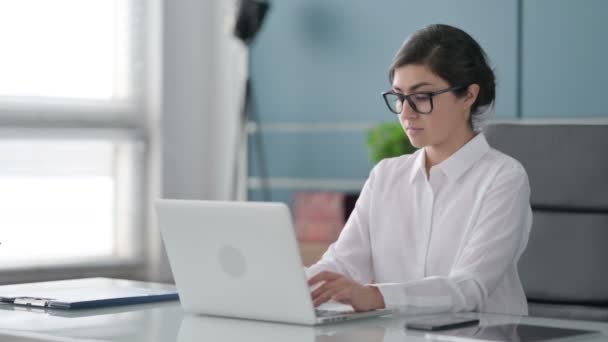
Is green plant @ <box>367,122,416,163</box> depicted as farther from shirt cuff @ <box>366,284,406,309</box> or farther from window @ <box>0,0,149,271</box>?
shirt cuff @ <box>366,284,406,309</box>

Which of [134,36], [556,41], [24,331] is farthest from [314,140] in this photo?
[24,331]

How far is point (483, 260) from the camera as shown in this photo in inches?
85.5

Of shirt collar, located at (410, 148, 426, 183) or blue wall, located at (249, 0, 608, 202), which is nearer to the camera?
shirt collar, located at (410, 148, 426, 183)

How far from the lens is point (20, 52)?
4836 millimetres

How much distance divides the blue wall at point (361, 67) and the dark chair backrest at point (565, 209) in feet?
5.09

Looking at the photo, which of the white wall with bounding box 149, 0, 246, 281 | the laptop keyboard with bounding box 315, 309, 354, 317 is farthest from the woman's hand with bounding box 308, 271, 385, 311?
the white wall with bounding box 149, 0, 246, 281

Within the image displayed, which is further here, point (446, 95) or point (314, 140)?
point (314, 140)

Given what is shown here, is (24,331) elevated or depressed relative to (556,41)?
depressed

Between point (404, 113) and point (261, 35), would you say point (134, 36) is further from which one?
point (404, 113)

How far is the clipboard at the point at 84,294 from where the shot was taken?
6.82 ft

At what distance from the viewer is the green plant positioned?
4.13 metres

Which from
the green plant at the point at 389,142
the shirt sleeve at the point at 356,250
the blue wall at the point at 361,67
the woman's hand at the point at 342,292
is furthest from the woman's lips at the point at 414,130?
the blue wall at the point at 361,67

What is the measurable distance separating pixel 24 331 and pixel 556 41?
9.54 ft

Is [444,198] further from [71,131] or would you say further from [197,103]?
[197,103]
